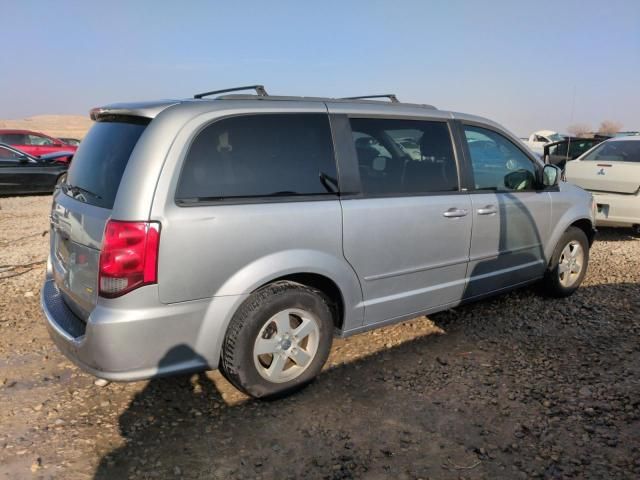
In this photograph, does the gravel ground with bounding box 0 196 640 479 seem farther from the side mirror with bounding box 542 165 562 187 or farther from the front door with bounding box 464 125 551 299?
the side mirror with bounding box 542 165 562 187

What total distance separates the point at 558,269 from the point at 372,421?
2807 millimetres

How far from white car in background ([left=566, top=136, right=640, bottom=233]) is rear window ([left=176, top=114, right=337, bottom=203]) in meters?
5.55

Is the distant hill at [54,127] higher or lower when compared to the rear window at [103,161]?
lower

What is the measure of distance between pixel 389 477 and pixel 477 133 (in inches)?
109

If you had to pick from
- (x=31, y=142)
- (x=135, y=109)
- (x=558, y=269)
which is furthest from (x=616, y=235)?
(x=31, y=142)

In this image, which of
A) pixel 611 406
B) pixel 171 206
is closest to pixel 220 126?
pixel 171 206

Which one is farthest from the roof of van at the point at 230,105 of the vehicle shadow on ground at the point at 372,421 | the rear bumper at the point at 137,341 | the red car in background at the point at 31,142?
the red car in background at the point at 31,142

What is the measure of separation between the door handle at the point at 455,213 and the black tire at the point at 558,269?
1.51 meters

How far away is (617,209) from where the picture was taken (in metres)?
7.06

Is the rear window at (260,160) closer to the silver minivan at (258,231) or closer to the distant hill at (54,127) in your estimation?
the silver minivan at (258,231)

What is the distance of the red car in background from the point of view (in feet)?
53.3

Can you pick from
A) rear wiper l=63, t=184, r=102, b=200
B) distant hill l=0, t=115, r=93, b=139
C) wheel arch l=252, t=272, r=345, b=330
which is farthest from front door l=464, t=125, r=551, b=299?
distant hill l=0, t=115, r=93, b=139

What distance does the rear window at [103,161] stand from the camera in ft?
9.07

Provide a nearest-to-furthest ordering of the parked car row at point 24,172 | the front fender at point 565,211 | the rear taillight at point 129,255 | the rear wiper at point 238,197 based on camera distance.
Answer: the rear taillight at point 129,255
the rear wiper at point 238,197
the front fender at point 565,211
the parked car row at point 24,172
